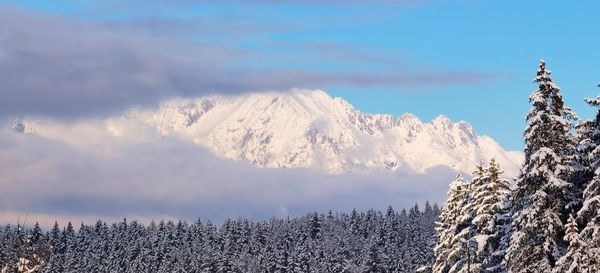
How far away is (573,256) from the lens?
1522 inches

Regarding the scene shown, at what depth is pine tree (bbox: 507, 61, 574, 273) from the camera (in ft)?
131

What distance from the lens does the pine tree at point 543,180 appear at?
40.0 metres

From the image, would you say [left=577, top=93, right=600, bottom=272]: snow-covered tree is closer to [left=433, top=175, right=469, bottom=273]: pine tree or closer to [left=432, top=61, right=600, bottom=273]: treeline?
[left=432, top=61, right=600, bottom=273]: treeline

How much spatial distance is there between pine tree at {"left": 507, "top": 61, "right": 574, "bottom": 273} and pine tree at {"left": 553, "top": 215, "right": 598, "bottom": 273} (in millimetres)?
1014

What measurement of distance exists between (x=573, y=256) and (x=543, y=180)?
150 inches

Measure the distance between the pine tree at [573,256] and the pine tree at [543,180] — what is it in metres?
1.01

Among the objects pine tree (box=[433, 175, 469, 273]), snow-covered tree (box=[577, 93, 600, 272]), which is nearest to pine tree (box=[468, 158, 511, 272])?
pine tree (box=[433, 175, 469, 273])

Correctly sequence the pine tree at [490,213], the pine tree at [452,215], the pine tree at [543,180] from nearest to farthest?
the pine tree at [543,180], the pine tree at [490,213], the pine tree at [452,215]

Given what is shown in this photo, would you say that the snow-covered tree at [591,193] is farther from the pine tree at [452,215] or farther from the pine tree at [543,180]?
the pine tree at [452,215]

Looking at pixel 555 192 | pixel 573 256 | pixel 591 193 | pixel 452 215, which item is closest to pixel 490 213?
pixel 452 215

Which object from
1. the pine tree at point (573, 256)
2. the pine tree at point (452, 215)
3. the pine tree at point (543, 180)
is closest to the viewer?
the pine tree at point (573, 256)

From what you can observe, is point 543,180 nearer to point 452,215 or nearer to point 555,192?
point 555,192

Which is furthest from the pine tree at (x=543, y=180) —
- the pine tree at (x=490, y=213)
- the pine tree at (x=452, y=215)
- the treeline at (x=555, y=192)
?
the pine tree at (x=452, y=215)

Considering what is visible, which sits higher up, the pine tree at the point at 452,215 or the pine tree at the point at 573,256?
the pine tree at the point at 452,215
